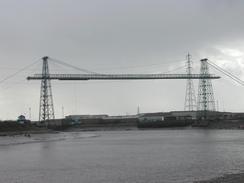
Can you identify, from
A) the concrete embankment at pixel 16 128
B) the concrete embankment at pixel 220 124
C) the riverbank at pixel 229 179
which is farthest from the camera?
the concrete embankment at pixel 220 124

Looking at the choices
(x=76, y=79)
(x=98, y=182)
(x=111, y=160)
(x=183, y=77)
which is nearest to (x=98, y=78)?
(x=76, y=79)

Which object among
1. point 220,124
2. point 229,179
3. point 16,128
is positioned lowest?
point 229,179

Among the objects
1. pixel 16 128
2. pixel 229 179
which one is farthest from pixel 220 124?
pixel 229 179

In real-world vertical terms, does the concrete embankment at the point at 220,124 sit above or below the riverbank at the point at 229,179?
above

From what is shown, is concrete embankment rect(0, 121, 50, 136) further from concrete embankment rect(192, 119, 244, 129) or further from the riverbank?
the riverbank

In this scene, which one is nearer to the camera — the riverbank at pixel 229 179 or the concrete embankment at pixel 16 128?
the riverbank at pixel 229 179

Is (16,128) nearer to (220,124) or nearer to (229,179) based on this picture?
(220,124)

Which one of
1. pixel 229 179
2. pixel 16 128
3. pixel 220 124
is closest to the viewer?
pixel 229 179

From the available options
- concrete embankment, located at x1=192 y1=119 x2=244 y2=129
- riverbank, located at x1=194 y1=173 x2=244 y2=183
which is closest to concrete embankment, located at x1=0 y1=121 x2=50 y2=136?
concrete embankment, located at x1=192 y1=119 x2=244 y2=129

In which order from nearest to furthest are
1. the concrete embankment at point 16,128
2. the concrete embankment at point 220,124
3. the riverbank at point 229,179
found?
the riverbank at point 229,179 → the concrete embankment at point 16,128 → the concrete embankment at point 220,124

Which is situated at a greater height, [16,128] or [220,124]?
[16,128]

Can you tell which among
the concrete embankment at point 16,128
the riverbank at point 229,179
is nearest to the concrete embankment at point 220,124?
the concrete embankment at point 16,128

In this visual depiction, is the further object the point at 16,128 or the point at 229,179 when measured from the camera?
the point at 16,128

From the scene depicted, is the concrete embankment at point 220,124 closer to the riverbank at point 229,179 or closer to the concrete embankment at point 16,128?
the concrete embankment at point 16,128
